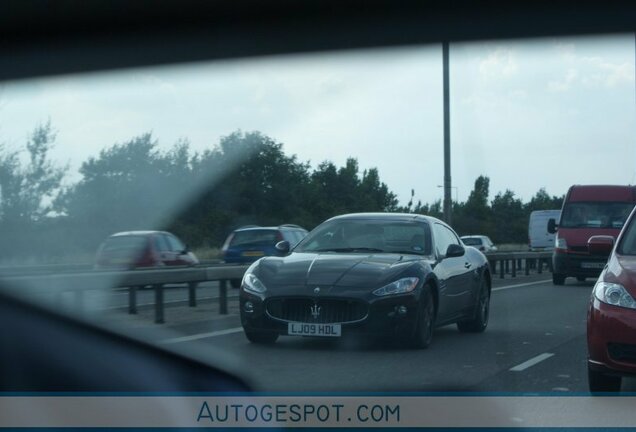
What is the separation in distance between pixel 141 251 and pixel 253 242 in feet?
9.12

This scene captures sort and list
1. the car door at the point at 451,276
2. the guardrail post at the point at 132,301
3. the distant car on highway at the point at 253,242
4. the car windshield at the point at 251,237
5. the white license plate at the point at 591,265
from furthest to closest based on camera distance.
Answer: the white license plate at the point at 591,265, the car windshield at the point at 251,237, the distant car on highway at the point at 253,242, the guardrail post at the point at 132,301, the car door at the point at 451,276

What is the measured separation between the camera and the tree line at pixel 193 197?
17688 millimetres

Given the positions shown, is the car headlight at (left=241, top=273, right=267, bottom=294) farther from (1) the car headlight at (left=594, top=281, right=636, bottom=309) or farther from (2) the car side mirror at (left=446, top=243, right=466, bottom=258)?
(1) the car headlight at (left=594, top=281, right=636, bottom=309)

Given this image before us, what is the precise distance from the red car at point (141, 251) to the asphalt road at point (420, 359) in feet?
18.8

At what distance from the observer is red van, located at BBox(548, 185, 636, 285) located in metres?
23.8

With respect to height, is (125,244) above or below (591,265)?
above

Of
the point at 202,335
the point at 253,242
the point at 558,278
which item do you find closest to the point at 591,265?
the point at 558,278

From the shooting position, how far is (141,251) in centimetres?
2111

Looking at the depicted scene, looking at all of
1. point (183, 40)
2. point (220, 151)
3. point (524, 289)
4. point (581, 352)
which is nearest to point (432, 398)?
point (581, 352)

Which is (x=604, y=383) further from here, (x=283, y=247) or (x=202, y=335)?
(x=202, y=335)

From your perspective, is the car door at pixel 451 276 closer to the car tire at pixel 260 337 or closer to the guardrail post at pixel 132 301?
the car tire at pixel 260 337

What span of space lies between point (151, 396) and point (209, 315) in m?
10.5

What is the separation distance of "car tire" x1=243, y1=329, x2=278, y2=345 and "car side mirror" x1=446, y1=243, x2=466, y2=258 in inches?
86.2

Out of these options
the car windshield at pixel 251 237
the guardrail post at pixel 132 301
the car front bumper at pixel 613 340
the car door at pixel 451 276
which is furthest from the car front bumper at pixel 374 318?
the car windshield at pixel 251 237
